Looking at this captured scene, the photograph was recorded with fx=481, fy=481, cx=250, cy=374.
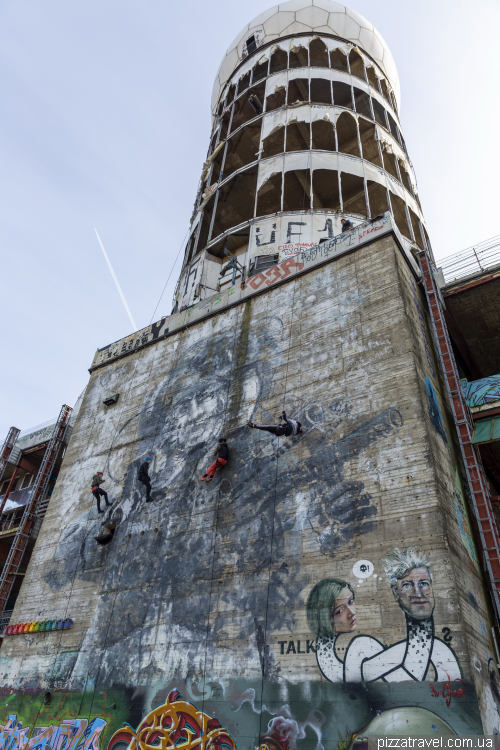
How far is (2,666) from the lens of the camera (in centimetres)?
1667

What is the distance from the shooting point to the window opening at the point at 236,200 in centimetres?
2569

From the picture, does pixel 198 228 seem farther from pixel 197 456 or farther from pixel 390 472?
pixel 390 472

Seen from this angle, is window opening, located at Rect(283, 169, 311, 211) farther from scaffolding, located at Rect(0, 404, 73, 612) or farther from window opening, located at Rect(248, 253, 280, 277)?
scaffolding, located at Rect(0, 404, 73, 612)

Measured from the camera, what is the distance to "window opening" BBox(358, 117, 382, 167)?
26109 mm

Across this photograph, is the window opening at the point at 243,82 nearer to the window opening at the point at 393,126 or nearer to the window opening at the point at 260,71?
the window opening at the point at 260,71

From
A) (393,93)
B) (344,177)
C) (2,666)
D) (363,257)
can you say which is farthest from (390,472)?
(393,93)

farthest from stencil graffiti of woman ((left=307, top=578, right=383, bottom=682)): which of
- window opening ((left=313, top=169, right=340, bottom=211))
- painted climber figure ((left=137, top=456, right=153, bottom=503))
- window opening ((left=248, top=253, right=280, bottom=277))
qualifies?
window opening ((left=313, top=169, right=340, bottom=211))

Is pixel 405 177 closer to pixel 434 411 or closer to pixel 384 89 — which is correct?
pixel 384 89

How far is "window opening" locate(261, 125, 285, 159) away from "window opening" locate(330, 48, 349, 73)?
715 cm

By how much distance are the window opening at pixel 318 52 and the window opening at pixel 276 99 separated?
317 centimetres

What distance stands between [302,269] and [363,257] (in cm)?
231

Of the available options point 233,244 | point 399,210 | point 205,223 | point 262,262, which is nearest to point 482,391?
point 262,262

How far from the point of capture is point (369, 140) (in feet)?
87.0

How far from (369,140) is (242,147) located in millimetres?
7183
